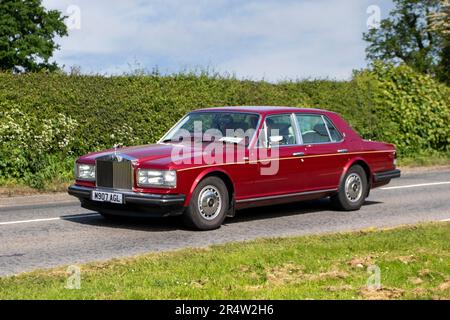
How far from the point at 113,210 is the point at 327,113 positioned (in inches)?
165

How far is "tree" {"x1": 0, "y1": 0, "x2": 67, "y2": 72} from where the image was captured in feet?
151

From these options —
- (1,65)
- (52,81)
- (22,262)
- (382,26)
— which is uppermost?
(382,26)

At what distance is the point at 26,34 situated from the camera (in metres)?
48.8

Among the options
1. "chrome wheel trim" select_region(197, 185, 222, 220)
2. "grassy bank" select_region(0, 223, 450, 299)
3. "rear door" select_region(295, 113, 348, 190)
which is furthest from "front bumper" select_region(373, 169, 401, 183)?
"grassy bank" select_region(0, 223, 450, 299)

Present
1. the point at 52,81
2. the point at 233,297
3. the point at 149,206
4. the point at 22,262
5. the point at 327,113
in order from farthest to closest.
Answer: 1. the point at 52,81
2. the point at 327,113
3. the point at 149,206
4. the point at 22,262
5. the point at 233,297

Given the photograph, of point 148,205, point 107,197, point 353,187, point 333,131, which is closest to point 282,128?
point 333,131

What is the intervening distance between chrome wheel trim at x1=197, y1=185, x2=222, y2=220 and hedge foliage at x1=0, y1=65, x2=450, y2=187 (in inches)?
268

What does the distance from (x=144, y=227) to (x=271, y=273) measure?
3.97 metres

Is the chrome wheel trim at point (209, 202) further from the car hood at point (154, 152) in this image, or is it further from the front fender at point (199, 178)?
the car hood at point (154, 152)

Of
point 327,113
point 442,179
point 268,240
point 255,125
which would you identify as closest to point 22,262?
point 268,240

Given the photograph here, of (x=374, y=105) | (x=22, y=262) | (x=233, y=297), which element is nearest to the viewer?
(x=233, y=297)

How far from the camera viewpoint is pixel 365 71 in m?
26.0

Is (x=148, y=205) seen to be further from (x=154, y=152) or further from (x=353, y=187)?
(x=353, y=187)

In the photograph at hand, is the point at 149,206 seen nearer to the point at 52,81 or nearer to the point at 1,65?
the point at 52,81
